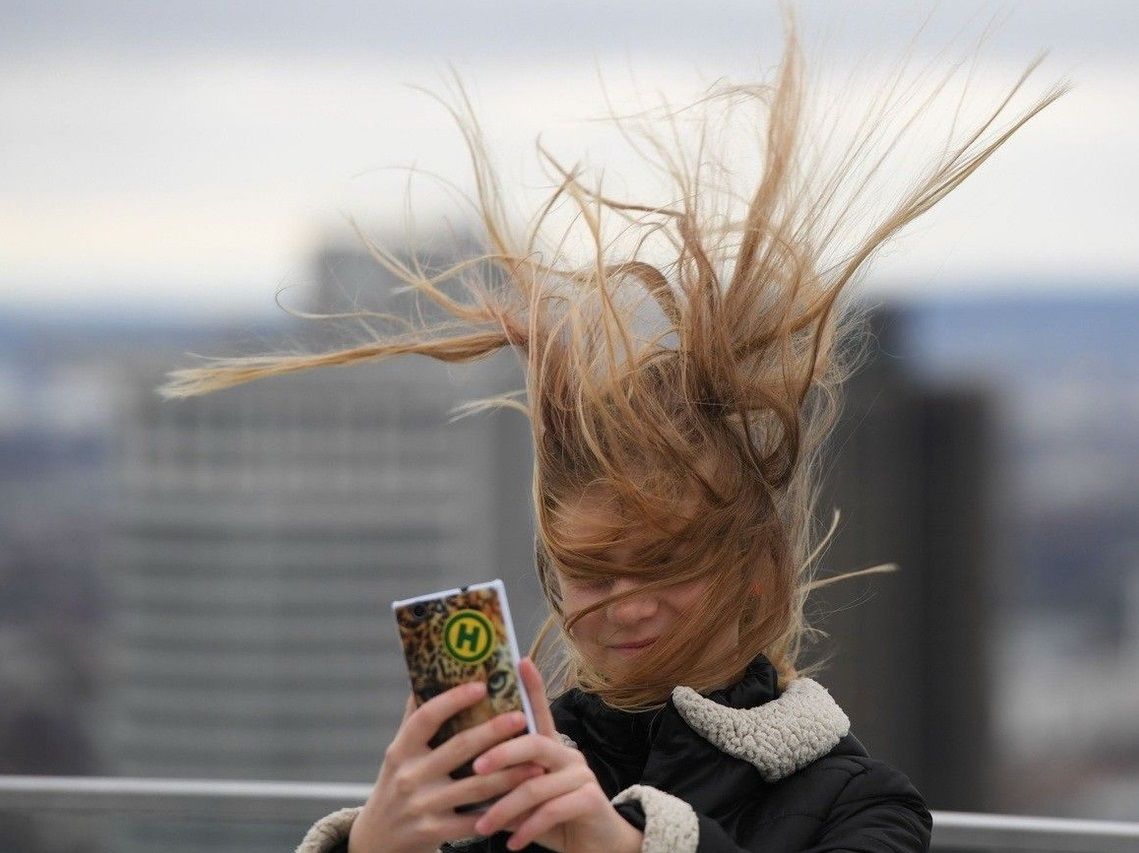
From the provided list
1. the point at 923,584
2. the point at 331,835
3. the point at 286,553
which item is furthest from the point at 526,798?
the point at 286,553

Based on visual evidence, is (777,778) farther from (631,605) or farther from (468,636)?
(468,636)

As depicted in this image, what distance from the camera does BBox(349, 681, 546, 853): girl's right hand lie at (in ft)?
2.80

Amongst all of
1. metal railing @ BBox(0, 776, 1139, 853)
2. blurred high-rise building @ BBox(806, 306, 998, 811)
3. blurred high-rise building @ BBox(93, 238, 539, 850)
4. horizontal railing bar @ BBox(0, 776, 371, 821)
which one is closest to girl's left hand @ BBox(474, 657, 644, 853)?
metal railing @ BBox(0, 776, 1139, 853)

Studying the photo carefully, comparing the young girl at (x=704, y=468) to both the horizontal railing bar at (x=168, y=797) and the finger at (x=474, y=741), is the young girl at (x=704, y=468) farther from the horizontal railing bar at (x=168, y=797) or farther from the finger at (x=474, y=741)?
the horizontal railing bar at (x=168, y=797)

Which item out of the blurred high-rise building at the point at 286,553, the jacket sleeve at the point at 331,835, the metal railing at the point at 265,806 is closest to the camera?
the jacket sleeve at the point at 331,835

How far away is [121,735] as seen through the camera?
56.1 m

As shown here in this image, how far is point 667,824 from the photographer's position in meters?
0.90

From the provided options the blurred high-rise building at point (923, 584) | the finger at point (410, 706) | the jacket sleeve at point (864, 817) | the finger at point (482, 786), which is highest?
the finger at point (410, 706)

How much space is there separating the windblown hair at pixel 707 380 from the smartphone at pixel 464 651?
0.18 meters

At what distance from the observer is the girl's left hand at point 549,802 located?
0.84 metres

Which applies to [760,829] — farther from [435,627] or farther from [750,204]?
[750,204]

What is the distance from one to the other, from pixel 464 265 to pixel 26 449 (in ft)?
211

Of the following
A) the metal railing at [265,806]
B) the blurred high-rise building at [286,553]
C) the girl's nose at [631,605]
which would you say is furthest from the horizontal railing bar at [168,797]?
the blurred high-rise building at [286,553]

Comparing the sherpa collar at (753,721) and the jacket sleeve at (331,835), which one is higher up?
the sherpa collar at (753,721)
